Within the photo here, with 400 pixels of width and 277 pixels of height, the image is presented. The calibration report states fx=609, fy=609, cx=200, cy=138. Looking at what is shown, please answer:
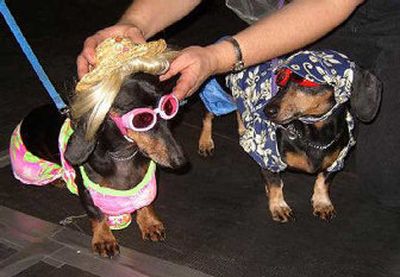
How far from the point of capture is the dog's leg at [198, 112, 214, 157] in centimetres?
313

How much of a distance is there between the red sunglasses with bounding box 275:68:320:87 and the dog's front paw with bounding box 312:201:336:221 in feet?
1.94

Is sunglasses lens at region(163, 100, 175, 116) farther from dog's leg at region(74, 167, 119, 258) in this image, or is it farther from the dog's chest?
the dog's chest

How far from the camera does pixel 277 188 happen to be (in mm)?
Result: 2602

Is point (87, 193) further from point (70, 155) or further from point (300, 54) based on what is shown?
point (300, 54)

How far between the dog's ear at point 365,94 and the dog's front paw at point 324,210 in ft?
1.55

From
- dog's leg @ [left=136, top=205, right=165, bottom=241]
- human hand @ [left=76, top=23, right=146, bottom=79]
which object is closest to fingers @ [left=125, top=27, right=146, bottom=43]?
human hand @ [left=76, top=23, right=146, bottom=79]

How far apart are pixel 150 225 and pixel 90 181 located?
37 cm

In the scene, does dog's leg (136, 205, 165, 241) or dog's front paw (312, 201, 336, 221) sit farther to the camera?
dog's front paw (312, 201, 336, 221)

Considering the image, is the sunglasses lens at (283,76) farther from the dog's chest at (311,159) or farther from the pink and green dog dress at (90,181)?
the pink and green dog dress at (90,181)

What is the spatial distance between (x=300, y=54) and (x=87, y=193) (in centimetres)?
96

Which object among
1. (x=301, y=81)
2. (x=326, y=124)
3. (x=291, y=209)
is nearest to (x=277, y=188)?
(x=291, y=209)

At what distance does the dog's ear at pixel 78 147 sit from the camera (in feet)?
6.59

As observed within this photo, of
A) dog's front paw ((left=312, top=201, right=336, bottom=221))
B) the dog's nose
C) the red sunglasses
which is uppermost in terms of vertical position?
the red sunglasses

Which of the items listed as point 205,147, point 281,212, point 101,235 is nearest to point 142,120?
point 101,235
